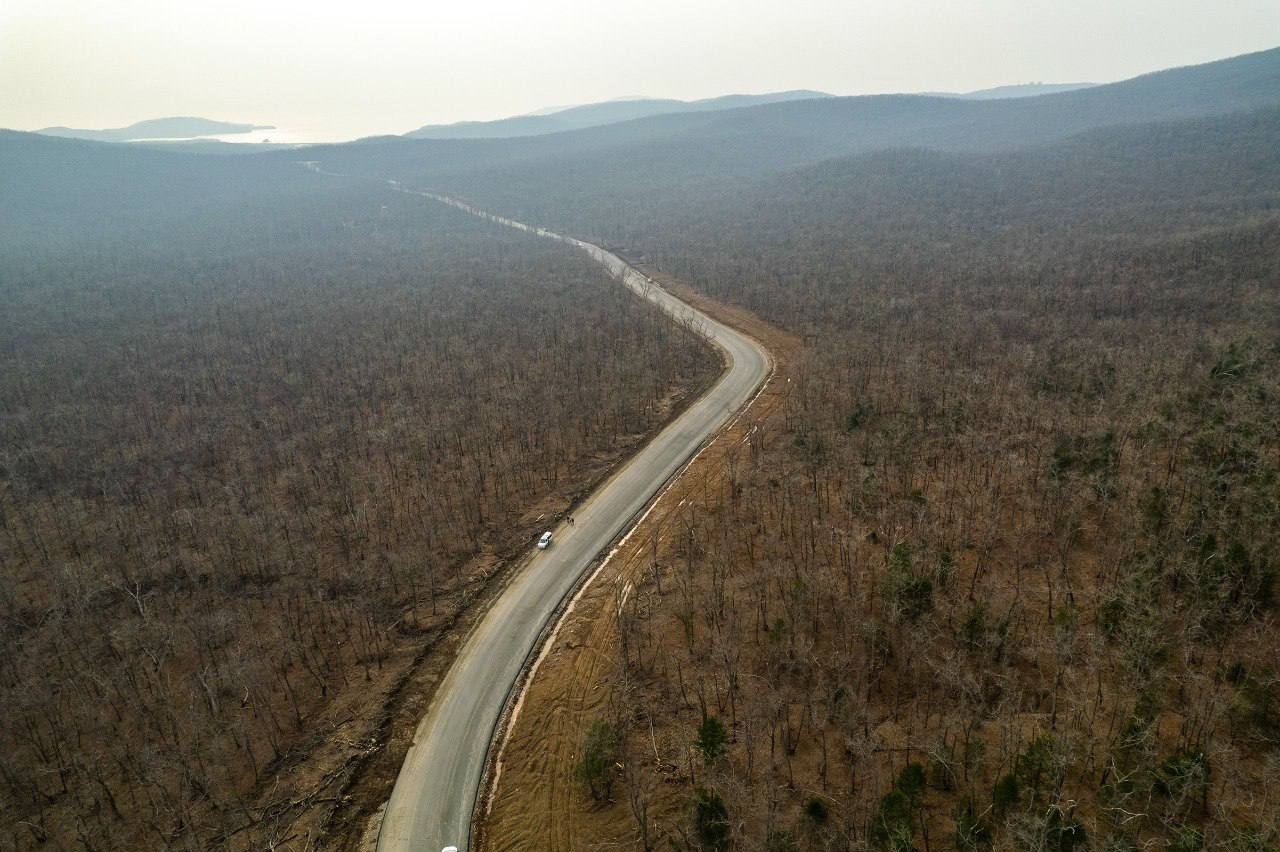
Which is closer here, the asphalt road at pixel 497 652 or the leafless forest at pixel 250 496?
the asphalt road at pixel 497 652

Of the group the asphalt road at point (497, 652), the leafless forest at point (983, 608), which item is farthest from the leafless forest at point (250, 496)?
the leafless forest at point (983, 608)

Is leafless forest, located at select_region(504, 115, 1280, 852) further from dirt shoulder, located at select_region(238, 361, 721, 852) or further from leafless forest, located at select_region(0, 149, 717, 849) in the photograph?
leafless forest, located at select_region(0, 149, 717, 849)

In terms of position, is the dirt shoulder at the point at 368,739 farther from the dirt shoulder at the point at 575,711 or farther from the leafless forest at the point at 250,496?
the dirt shoulder at the point at 575,711

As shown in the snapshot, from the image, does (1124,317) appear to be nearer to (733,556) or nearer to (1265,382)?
(1265,382)

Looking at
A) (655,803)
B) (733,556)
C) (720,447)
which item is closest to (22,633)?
(655,803)

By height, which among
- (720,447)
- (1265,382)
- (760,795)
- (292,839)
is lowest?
(292,839)

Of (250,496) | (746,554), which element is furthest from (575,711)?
(250,496)

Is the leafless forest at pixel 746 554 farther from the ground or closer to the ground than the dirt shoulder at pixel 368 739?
farther from the ground
